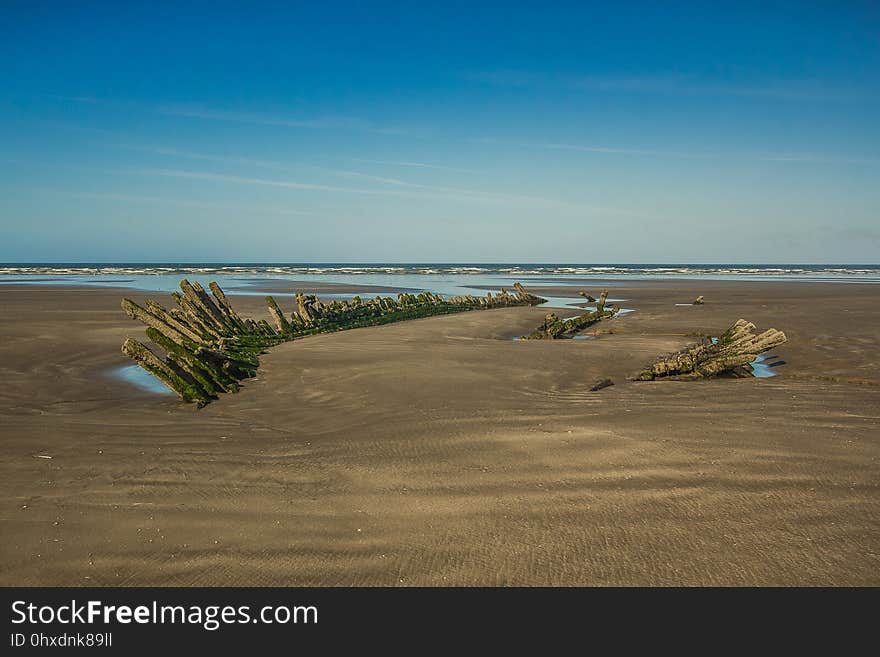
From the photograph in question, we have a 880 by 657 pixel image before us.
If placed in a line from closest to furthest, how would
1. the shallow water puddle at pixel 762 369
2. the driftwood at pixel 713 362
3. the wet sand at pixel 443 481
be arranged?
the wet sand at pixel 443 481 < the driftwood at pixel 713 362 < the shallow water puddle at pixel 762 369

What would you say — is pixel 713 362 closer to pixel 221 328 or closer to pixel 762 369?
pixel 762 369

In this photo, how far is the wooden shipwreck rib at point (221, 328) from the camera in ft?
35.0

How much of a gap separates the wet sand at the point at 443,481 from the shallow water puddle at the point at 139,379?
371mm

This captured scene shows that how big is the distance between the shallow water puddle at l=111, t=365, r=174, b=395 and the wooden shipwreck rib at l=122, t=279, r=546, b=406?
64cm

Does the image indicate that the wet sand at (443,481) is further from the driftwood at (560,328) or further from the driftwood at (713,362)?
the driftwood at (560,328)

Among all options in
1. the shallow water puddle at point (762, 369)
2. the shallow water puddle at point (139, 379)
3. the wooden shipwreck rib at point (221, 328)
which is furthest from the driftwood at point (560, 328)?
the shallow water puddle at point (139, 379)

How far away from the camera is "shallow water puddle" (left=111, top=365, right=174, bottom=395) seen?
12.0 m

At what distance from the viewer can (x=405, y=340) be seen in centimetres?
1831

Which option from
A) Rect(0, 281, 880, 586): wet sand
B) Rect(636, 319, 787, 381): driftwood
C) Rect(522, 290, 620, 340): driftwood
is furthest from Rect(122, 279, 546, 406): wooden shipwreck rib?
Rect(636, 319, 787, 381): driftwood

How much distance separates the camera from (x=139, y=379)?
13.1 metres

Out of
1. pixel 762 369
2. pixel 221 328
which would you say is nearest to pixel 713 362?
pixel 762 369

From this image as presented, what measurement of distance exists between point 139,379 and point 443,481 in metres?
9.59
